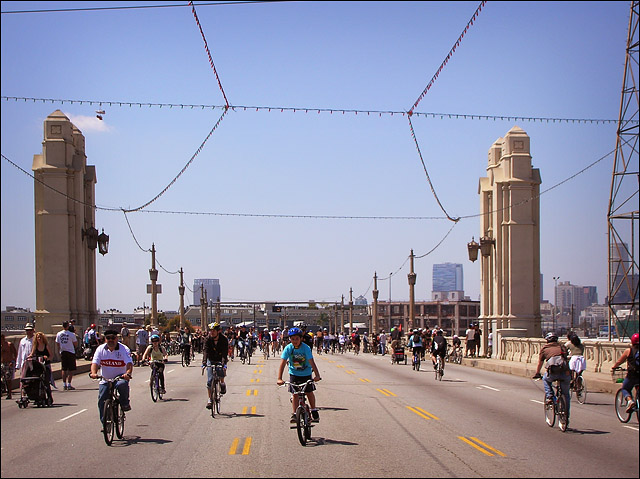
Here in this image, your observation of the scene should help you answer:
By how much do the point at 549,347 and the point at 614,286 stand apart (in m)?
26.7

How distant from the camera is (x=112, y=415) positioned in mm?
13000

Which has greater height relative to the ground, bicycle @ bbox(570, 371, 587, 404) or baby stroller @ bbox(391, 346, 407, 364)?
bicycle @ bbox(570, 371, 587, 404)

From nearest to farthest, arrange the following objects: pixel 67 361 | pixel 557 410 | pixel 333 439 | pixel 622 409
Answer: pixel 333 439 → pixel 557 410 → pixel 622 409 → pixel 67 361

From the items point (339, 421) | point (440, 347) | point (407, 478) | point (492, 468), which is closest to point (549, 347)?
point (339, 421)

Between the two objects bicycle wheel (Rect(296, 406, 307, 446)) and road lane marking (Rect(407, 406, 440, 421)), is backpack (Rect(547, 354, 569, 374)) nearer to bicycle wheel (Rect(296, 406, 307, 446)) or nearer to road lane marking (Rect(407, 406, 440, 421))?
road lane marking (Rect(407, 406, 440, 421))

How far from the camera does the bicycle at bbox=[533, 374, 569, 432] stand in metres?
14.5

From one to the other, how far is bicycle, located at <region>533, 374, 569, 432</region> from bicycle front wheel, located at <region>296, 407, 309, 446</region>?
484cm

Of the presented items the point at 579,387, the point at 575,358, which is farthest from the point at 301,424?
the point at 579,387

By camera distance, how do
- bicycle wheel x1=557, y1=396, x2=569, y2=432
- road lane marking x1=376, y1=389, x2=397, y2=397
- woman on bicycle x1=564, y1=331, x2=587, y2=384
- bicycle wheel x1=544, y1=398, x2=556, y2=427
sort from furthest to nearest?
road lane marking x1=376, y1=389, x2=397, y2=397 → woman on bicycle x1=564, y1=331, x2=587, y2=384 → bicycle wheel x1=544, y1=398, x2=556, y2=427 → bicycle wheel x1=557, y1=396, x2=569, y2=432

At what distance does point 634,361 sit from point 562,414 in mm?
1889

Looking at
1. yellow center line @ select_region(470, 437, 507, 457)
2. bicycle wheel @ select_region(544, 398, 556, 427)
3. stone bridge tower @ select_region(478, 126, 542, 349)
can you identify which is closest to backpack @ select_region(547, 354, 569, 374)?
bicycle wheel @ select_region(544, 398, 556, 427)

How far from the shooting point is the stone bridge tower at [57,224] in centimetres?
4150

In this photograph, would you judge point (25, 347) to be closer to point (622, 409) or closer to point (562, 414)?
point (562, 414)

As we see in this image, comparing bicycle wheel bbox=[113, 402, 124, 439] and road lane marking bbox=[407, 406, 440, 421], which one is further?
road lane marking bbox=[407, 406, 440, 421]
